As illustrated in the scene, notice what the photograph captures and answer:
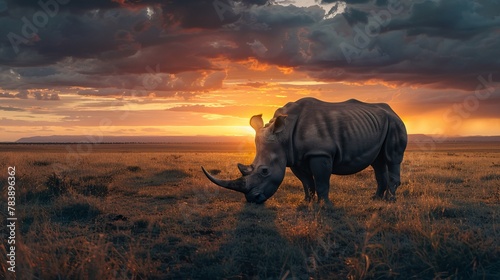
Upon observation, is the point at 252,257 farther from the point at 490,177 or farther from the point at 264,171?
the point at 490,177

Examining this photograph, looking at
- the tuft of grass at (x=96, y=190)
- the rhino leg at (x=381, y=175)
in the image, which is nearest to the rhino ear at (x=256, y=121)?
the rhino leg at (x=381, y=175)

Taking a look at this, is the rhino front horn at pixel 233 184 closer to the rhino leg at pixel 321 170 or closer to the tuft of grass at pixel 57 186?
the rhino leg at pixel 321 170

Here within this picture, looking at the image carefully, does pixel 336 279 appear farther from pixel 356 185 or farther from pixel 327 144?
pixel 356 185

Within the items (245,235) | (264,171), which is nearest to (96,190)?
(264,171)

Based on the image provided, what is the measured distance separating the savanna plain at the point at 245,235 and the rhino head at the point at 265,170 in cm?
44

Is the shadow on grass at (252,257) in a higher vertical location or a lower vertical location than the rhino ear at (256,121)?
lower

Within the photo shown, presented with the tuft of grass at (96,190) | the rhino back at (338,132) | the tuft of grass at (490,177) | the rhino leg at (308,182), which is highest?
the rhino back at (338,132)

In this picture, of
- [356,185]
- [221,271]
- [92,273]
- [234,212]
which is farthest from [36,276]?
[356,185]

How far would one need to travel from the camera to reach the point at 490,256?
4.86 metres

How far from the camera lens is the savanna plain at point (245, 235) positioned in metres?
4.57

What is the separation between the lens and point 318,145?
26.9 ft

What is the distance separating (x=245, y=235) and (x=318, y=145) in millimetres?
2574

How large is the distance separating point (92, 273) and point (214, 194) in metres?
6.80

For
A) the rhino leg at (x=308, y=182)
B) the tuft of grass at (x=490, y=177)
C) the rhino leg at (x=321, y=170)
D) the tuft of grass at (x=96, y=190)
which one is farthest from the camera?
the tuft of grass at (x=490, y=177)
